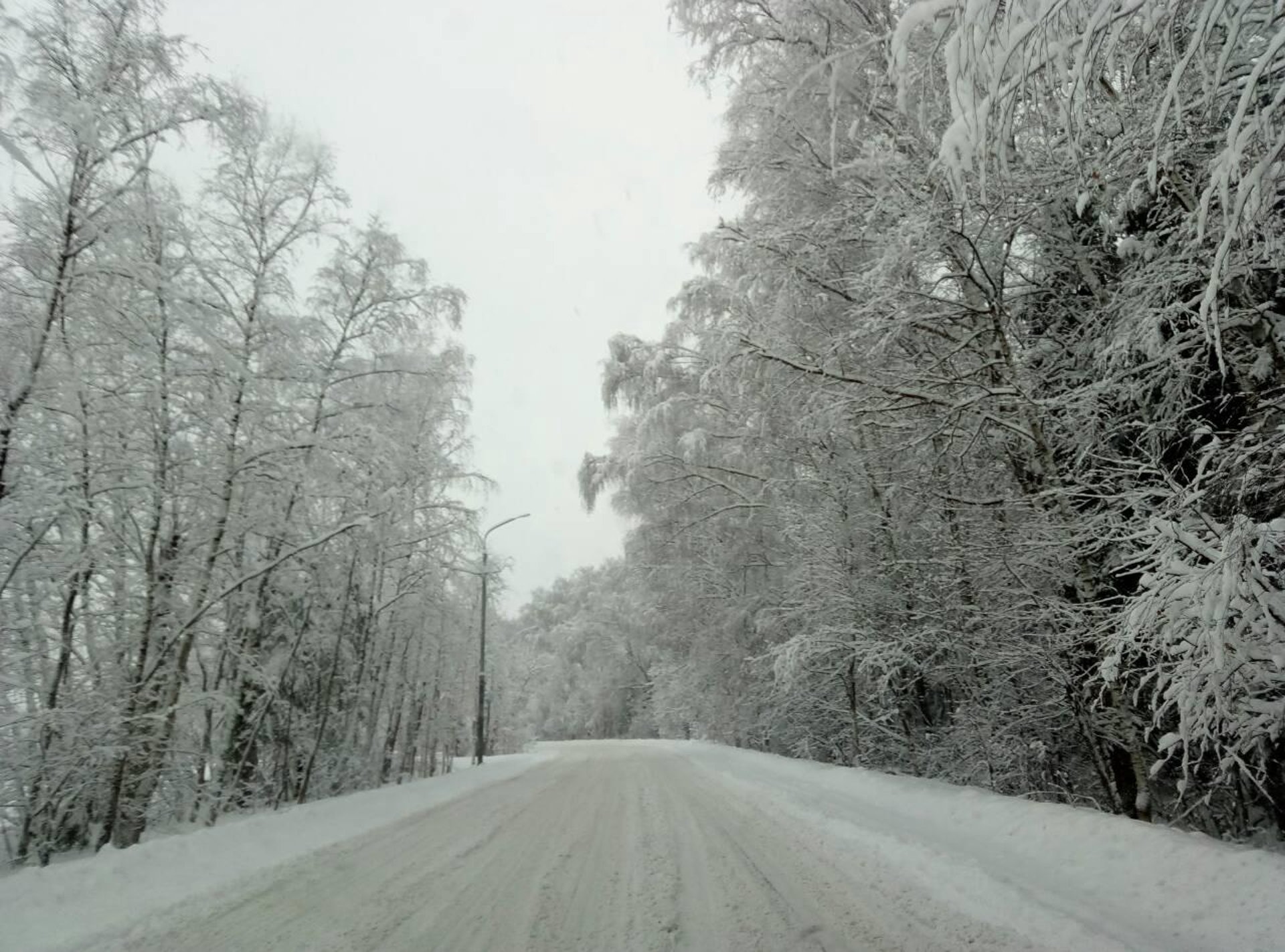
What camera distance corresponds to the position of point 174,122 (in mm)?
5918

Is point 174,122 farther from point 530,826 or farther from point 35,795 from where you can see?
point 530,826

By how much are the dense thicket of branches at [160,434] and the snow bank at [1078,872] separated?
610 cm

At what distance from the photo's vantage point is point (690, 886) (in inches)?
155

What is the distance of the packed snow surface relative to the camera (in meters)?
3.05

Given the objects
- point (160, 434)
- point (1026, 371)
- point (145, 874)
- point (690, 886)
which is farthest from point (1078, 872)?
point (160, 434)

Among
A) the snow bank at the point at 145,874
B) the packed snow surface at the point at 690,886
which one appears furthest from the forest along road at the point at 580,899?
the snow bank at the point at 145,874

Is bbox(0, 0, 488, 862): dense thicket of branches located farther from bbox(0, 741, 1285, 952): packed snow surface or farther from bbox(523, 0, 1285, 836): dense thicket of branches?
bbox(523, 0, 1285, 836): dense thicket of branches

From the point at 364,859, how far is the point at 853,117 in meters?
8.40

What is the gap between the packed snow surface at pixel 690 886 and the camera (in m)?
3.05

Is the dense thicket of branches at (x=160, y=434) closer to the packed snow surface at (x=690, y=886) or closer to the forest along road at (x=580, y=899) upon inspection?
the packed snow surface at (x=690, y=886)

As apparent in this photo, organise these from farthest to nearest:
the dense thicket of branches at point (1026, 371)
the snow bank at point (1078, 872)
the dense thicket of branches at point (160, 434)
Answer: the dense thicket of branches at point (160, 434)
the snow bank at point (1078, 872)
the dense thicket of branches at point (1026, 371)

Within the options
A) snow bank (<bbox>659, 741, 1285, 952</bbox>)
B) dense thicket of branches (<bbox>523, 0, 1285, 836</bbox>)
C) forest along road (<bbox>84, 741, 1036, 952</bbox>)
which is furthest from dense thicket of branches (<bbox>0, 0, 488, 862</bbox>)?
snow bank (<bbox>659, 741, 1285, 952</bbox>)

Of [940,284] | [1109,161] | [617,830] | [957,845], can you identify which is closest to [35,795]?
[617,830]

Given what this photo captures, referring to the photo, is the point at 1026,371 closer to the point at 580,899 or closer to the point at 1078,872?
the point at 1078,872
